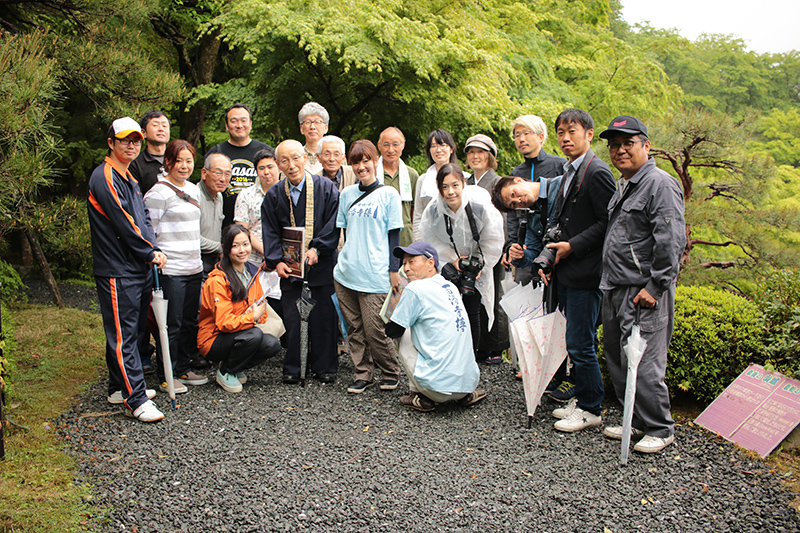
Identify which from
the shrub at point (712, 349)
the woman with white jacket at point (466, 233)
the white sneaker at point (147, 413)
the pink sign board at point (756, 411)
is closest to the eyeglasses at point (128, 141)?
the white sneaker at point (147, 413)

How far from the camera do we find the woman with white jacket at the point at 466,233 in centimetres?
439

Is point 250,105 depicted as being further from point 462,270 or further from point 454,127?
point 462,270

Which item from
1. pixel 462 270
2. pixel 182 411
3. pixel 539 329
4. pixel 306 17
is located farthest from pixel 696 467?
pixel 306 17

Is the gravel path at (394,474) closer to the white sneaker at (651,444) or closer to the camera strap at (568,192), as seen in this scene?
the white sneaker at (651,444)

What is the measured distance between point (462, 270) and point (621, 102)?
8729 mm

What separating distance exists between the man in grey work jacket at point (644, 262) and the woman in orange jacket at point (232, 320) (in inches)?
102

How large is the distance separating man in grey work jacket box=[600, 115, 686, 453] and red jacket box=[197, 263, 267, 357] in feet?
8.71

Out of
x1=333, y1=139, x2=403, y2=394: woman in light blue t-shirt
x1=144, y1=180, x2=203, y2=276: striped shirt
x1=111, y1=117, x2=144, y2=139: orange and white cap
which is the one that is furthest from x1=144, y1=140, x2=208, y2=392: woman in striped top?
x1=333, y1=139, x2=403, y2=394: woman in light blue t-shirt

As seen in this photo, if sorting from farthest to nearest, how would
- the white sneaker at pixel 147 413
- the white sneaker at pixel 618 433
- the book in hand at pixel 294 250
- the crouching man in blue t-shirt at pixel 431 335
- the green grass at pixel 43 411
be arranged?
the book in hand at pixel 294 250 → the crouching man in blue t-shirt at pixel 431 335 → the white sneaker at pixel 147 413 → the white sneaker at pixel 618 433 → the green grass at pixel 43 411

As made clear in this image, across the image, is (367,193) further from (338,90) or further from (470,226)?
(338,90)

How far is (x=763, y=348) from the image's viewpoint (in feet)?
12.7

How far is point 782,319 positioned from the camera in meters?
4.04

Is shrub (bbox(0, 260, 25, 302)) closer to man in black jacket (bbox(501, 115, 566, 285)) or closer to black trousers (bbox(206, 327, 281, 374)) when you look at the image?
black trousers (bbox(206, 327, 281, 374))

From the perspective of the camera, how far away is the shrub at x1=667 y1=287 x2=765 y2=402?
395cm
